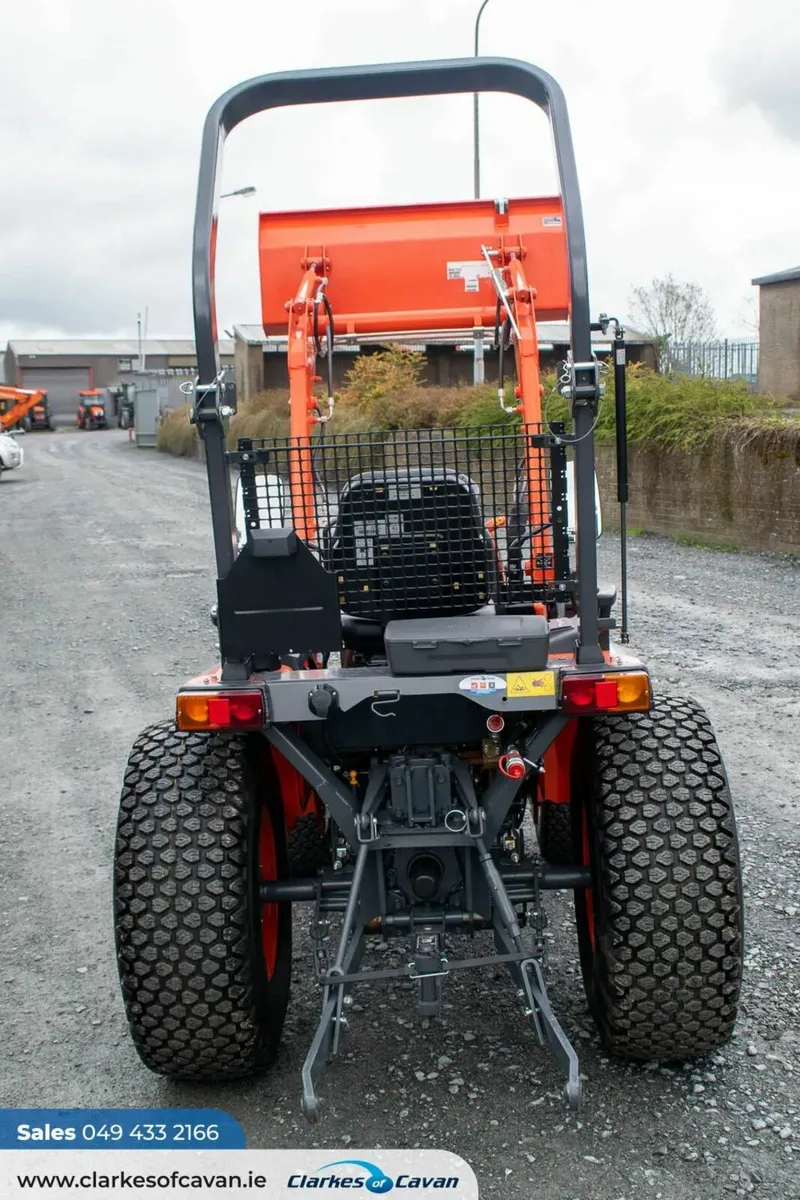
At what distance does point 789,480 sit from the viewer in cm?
1291

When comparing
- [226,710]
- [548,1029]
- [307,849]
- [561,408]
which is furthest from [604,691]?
[561,408]

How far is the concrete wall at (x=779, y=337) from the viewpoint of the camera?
81.5 feet

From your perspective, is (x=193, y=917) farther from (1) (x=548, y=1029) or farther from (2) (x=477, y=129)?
(2) (x=477, y=129)

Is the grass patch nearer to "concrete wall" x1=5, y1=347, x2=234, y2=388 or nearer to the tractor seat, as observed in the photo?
the tractor seat

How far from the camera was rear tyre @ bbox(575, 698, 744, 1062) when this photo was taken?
3223 mm

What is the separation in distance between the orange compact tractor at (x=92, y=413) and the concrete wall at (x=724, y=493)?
2034 inches

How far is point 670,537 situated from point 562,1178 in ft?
40.8

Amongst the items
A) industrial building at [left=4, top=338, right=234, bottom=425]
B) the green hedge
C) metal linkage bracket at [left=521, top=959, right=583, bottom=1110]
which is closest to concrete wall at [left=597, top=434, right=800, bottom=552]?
the green hedge

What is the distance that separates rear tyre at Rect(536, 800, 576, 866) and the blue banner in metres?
1.77

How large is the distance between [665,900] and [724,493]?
1140 centimetres

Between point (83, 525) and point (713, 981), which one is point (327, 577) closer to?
point (713, 981)

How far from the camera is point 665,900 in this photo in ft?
10.6

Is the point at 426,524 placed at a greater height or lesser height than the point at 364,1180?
greater

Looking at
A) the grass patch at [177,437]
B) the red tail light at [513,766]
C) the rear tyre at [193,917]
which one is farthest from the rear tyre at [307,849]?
the grass patch at [177,437]
